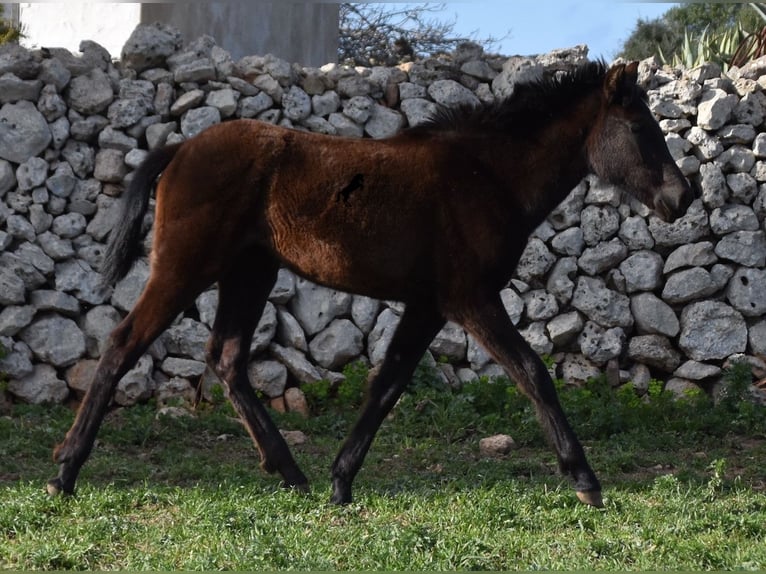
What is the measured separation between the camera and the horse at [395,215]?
544cm

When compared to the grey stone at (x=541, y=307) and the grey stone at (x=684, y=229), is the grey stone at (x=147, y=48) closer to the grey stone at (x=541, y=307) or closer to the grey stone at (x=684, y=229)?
the grey stone at (x=541, y=307)

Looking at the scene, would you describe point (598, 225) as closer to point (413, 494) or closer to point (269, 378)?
point (269, 378)

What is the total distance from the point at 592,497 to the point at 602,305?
4.14 m

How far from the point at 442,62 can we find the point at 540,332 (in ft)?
8.47

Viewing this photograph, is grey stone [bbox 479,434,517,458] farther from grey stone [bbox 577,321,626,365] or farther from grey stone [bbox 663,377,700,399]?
grey stone [bbox 663,377,700,399]

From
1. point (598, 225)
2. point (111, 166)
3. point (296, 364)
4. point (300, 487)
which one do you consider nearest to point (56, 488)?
point (300, 487)

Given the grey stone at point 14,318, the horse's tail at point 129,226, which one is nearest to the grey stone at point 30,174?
the grey stone at point 14,318

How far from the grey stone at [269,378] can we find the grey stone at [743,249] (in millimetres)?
3909

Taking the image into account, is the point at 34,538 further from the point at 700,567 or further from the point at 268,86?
the point at 268,86

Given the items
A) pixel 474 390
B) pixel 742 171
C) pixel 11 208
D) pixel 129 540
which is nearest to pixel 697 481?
pixel 474 390

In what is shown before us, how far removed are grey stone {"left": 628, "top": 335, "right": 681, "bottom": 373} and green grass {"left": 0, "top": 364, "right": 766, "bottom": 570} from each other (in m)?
0.55

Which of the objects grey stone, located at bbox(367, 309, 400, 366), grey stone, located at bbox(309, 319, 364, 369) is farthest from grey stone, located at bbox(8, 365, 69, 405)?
grey stone, located at bbox(367, 309, 400, 366)

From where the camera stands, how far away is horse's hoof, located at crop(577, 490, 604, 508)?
5.39 metres

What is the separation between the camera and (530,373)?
5328mm
